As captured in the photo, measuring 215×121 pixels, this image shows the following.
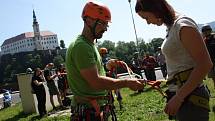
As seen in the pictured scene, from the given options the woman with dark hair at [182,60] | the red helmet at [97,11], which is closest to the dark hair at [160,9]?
the woman with dark hair at [182,60]

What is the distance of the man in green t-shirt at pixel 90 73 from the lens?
Result: 12.2ft

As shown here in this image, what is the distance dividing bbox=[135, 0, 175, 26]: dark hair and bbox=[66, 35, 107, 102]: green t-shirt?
0.68 metres

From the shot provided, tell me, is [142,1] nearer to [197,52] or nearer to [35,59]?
[197,52]

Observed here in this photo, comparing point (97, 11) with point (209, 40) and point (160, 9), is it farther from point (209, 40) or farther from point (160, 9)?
point (209, 40)

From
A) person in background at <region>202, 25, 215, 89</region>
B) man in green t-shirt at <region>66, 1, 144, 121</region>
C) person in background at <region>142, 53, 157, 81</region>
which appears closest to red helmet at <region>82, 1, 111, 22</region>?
man in green t-shirt at <region>66, 1, 144, 121</region>

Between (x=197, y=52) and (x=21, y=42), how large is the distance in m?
194

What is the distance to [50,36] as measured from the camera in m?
198

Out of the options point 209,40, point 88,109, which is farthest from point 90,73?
point 209,40

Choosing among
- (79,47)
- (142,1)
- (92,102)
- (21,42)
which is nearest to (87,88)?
(92,102)

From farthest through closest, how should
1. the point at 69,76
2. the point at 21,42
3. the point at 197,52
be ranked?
the point at 21,42 < the point at 69,76 < the point at 197,52

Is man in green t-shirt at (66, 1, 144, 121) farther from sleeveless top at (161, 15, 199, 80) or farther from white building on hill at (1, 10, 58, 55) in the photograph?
white building on hill at (1, 10, 58, 55)

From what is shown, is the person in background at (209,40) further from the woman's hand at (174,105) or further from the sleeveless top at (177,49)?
the woman's hand at (174,105)

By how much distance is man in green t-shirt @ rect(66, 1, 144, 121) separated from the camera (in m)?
3.71

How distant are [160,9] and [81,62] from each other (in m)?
0.88
